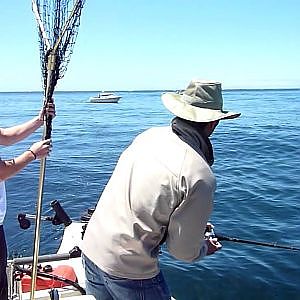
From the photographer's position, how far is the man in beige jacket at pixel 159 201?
2.39m

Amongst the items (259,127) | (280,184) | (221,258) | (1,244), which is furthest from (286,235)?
(259,127)

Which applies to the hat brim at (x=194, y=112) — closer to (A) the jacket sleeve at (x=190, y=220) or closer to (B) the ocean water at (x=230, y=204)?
(A) the jacket sleeve at (x=190, y=220)

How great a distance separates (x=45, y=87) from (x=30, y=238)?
527 centimetres

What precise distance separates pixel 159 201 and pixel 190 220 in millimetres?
190

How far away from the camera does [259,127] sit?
26.5 metres

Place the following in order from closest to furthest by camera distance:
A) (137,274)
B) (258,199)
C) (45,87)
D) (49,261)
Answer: (137,274), (45,87), (49,261), (258,199)

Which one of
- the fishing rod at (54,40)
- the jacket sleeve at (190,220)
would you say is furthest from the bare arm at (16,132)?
the jacket sleeve at (190,220)

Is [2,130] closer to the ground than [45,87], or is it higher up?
closer to the ground

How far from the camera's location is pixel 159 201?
243cm

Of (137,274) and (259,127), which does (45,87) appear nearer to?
(137,274)

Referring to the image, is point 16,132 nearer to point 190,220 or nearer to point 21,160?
point 21,160

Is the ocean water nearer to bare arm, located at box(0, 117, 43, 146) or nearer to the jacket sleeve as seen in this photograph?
bare arm, located at box(0, 117, 43, 146)

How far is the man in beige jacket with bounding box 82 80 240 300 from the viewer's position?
2389mm

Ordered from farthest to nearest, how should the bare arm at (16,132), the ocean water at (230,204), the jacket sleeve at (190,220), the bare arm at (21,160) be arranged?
the ocean water at (230,204)
the bare arm at (16,132)
the bare arm at (21,160)
the jacket sleeve at (190,220)
